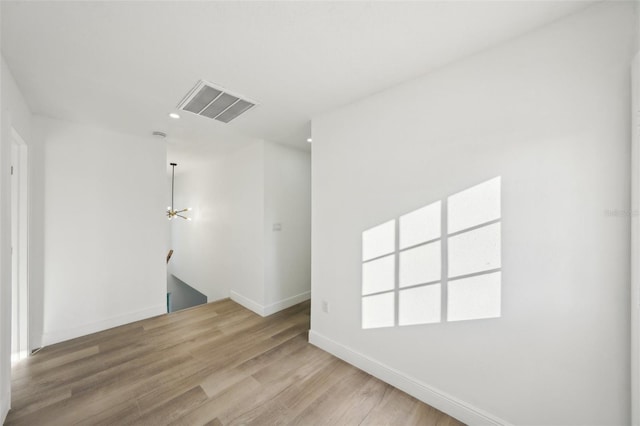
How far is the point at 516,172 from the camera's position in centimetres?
144

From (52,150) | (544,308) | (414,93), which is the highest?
(414,93)

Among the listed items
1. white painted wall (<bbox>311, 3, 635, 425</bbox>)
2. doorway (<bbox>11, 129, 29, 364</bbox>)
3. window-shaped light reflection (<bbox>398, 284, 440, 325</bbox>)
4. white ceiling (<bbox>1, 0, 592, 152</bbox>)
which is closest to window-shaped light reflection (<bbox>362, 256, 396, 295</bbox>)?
window-shaped light reflection (<bbox>398, 284, 440, 325</bbox>)

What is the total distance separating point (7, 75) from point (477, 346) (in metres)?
3.86

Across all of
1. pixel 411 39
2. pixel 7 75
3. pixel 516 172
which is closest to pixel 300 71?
pixel 411 39

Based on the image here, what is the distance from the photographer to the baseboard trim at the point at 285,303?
3365 millimetres

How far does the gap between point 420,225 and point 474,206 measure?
0.38 metres

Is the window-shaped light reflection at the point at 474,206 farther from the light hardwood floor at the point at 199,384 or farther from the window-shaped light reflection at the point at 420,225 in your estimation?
the light hardwood floor at the point at 199,384

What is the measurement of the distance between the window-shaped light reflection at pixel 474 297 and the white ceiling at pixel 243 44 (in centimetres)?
156

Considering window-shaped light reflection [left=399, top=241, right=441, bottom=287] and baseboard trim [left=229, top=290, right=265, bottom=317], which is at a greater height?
window-shaped light reflection [left=399, top=241, right=441, bottom=287]

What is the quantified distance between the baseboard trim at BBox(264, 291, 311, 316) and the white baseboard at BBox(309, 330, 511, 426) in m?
1.13

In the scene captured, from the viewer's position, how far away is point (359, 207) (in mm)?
2223

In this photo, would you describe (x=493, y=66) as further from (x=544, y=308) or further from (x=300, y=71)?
(x=544, y=308)

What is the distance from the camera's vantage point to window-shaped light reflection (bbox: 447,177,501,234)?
1511mm

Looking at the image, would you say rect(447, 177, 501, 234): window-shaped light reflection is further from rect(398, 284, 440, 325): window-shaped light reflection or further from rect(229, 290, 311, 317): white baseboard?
rect(229, 290, 311, 317): white baseboard
